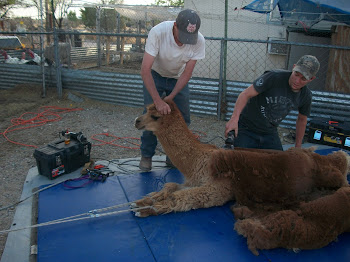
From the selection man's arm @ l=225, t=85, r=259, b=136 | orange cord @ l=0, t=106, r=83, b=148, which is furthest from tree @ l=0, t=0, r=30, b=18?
man's arm @ l=225, t=85, r=259, b=136

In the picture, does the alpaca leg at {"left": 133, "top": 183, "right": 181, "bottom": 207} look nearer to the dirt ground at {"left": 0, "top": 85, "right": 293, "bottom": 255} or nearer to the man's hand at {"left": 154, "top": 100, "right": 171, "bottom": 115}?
the man's hand at {"left": 154, "top": 100, "right": 171, "bottom": 115}

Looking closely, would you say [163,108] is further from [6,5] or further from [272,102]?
[6,5]

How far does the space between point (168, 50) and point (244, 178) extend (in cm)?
193

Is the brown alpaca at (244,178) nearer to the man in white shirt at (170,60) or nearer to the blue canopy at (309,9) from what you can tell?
the man in white shirt at (170,60)

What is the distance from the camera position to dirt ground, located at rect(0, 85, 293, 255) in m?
4.43

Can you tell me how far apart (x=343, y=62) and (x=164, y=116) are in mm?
6089

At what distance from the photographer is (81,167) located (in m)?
4.28

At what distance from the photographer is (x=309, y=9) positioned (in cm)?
779

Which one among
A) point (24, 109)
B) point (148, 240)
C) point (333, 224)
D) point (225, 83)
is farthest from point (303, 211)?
point (24, 109)

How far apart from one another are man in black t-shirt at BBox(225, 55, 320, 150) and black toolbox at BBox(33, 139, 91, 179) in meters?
2.25

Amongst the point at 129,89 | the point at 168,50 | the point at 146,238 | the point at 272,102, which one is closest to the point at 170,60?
the point at 168,50

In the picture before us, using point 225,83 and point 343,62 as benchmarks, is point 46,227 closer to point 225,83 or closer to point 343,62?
point 225,83

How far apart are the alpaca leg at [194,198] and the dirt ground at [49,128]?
1.72m

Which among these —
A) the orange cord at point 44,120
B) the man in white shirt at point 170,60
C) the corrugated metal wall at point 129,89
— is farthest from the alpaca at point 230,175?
the corrugated metal wall at point 129,89
